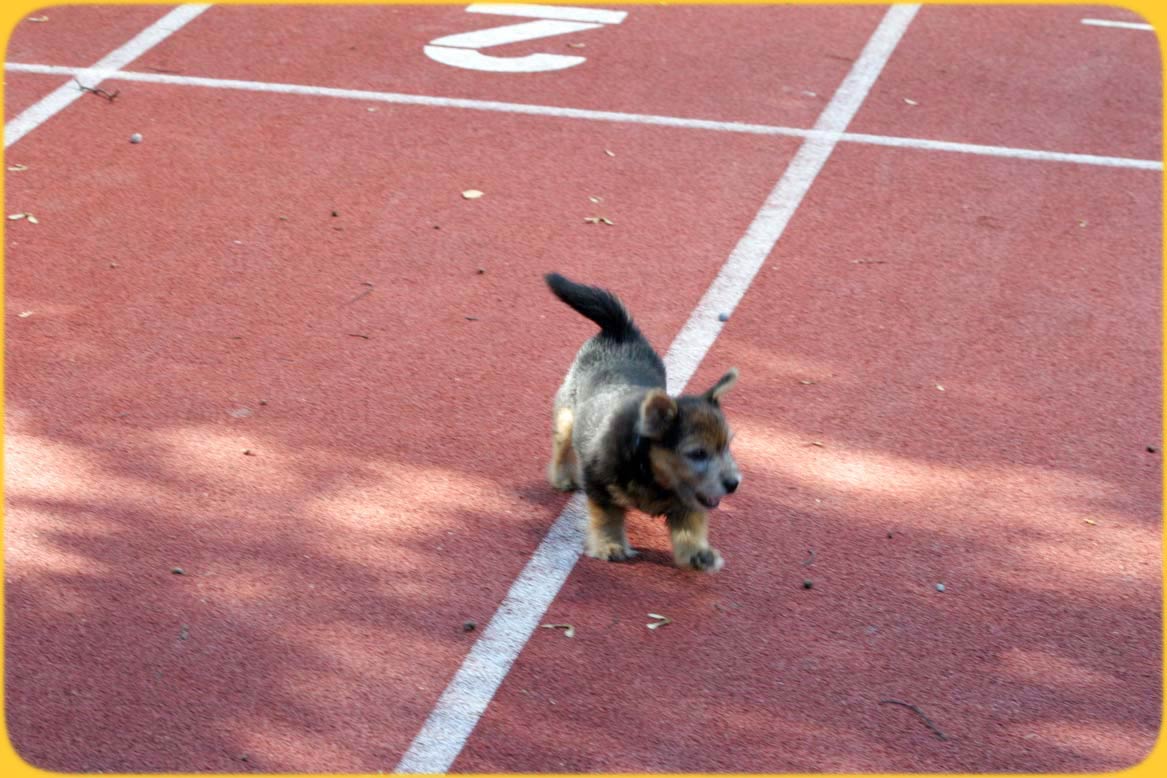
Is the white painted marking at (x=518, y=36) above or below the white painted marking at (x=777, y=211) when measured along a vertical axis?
above

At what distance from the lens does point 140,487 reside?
5.88 m

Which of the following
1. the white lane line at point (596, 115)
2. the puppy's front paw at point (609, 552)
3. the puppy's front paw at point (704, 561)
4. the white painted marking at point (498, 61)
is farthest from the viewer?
the white painted marking at point (498, 61)

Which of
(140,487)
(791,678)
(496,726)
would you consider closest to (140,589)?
(140,487)

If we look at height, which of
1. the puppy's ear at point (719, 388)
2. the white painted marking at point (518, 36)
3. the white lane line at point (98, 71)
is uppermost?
the puppy's ear at point (719, 388)

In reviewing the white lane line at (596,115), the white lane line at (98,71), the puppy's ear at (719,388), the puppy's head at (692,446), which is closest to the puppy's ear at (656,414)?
the puppy's head at (692,446)

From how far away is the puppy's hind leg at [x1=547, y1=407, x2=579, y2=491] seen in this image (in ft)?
19.1

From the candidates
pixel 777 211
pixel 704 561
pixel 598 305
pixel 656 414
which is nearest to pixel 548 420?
pixel 598 305

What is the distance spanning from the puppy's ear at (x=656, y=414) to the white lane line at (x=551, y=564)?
75 centimetres

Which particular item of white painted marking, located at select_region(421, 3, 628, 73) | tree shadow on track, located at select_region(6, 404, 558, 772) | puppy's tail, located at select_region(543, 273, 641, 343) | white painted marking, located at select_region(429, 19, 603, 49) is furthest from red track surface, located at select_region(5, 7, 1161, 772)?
puppy's tail, located at select_region(543, 273, 641, 343)

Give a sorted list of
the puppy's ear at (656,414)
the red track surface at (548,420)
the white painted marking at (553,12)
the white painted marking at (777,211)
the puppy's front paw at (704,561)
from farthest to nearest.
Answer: the white painted marking at (553,12)
the white painted marking at (777,211)
the puppy's front paw at (704,561)
the puppy's ear at (656,414)
the red track surface at (548,420)

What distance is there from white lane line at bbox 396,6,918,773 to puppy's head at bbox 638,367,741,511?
69 centimetres

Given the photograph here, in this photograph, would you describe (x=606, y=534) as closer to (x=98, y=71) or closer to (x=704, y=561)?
(x=704, y=561)

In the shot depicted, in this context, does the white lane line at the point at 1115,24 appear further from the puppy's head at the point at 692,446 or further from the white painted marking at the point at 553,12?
the puppy's head at the point at 692,446

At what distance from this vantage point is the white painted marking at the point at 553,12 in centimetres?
1141
